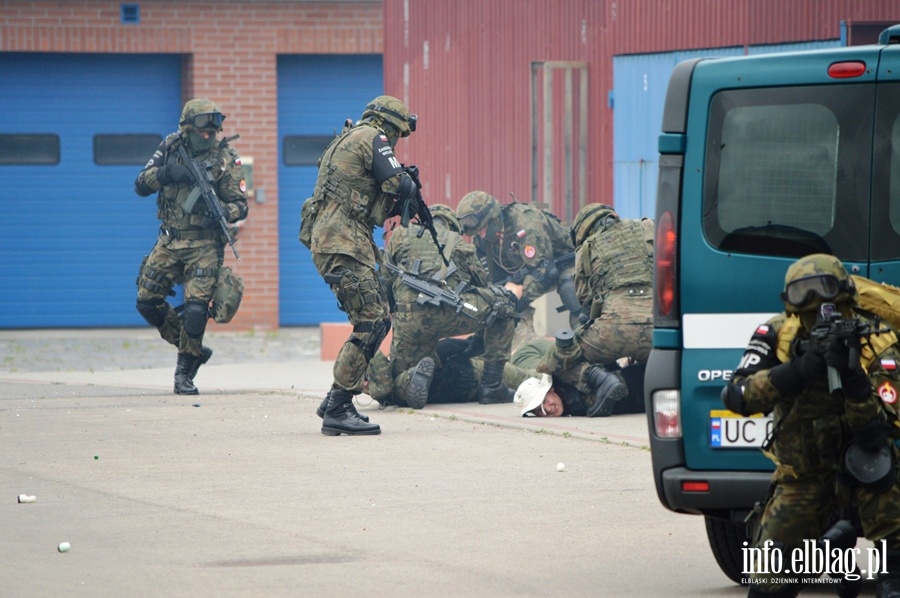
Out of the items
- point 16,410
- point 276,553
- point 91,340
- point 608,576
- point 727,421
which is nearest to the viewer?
point 727,421

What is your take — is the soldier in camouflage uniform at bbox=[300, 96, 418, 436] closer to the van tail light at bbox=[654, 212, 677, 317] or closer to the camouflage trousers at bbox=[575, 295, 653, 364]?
the camouflage trousers at bbox=[575, 295, 653, 364]

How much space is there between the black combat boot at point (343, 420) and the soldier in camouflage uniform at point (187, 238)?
2.78 metres

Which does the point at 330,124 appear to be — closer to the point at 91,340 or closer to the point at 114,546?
the point at 91,340

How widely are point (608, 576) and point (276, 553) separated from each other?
1389 millimetres

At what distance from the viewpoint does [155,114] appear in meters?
19.8

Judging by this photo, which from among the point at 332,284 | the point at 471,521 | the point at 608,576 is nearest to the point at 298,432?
the point at 332,284

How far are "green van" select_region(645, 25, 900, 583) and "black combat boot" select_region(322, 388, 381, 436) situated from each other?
4.76m

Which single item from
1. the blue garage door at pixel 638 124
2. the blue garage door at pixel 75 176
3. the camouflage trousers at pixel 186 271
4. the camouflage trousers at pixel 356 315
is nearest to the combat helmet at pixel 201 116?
the camouflage trousers at pixel 186 271

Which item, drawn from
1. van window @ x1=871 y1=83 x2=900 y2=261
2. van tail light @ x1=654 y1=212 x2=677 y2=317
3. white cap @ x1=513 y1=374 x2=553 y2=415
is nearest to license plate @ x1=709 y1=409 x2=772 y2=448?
van tail light @ x1=654 y1=212 x2=677 y2=317

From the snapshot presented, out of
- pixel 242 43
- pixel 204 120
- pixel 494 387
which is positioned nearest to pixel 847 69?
pixel 494 387

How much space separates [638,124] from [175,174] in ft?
15.0

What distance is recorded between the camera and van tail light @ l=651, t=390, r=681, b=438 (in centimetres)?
600

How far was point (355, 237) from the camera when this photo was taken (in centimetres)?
1060

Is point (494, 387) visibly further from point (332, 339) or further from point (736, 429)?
point (736, 429)
